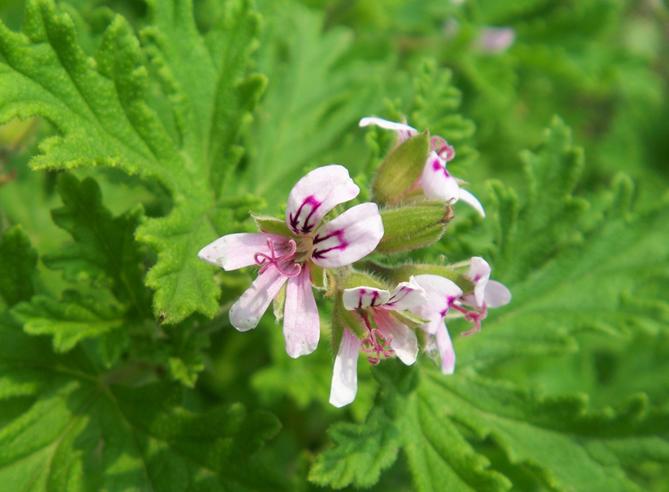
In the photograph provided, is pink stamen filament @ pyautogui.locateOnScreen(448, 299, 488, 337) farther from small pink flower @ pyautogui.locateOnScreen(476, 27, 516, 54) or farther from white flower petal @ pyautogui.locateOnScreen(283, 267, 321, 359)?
small pink flower @ pyautogui.locateOnScreen(476, 27, 516, 54)

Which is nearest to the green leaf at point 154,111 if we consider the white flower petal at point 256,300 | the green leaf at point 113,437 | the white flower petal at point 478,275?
the white flower petal at point 256,300

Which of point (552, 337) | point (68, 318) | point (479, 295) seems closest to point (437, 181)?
point (479, 295)

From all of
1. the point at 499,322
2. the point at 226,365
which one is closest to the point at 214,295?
the point at 499,322

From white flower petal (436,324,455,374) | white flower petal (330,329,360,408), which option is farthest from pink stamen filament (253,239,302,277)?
white flower petal (436,324,455,374)

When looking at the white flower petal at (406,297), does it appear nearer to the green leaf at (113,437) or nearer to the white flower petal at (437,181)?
the white flower petal at (437,181)

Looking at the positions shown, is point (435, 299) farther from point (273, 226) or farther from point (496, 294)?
point (273, 226)

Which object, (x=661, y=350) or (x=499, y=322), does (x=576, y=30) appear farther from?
(x=499, y=322)
